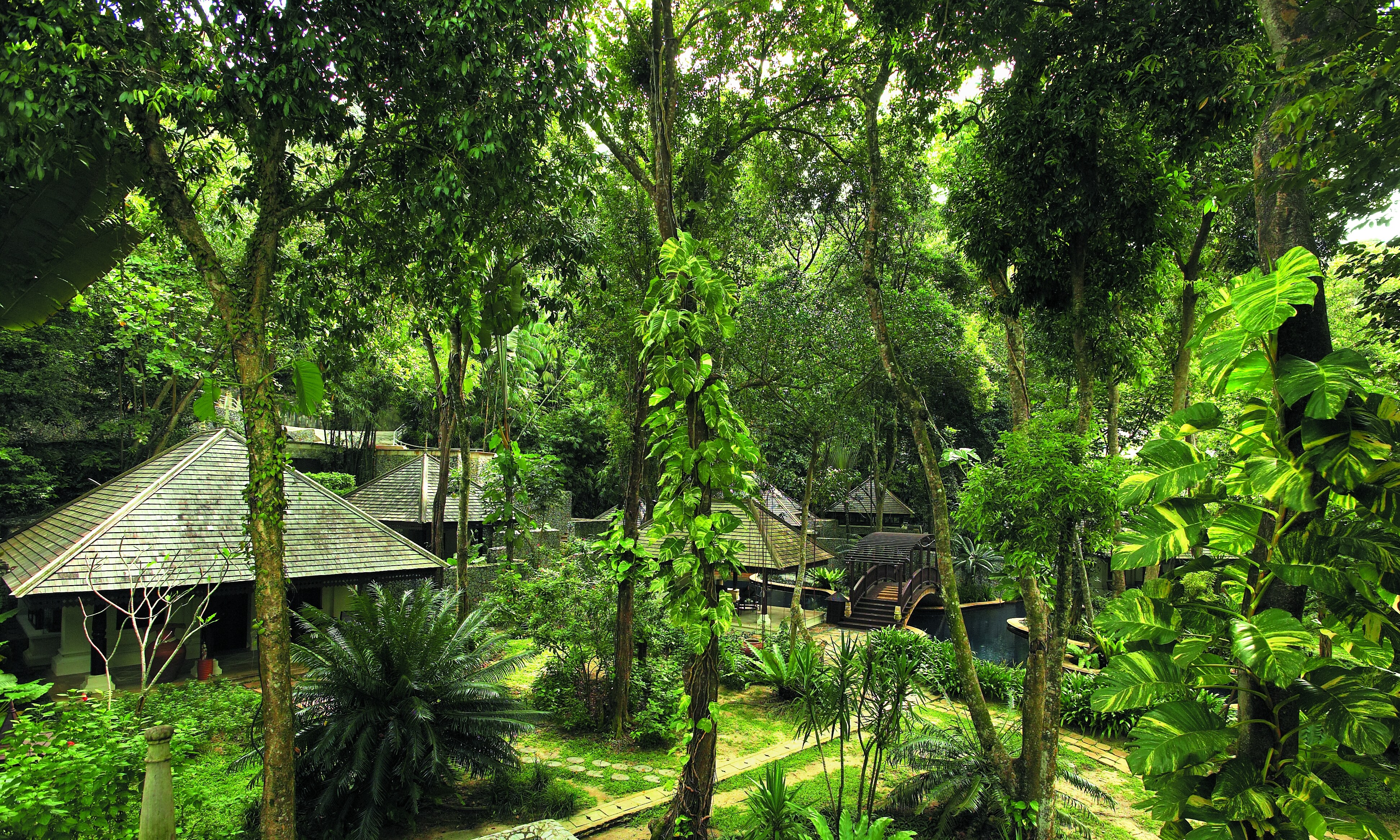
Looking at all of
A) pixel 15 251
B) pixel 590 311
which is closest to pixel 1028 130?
pixel 590 311

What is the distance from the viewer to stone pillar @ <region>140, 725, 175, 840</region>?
332cm

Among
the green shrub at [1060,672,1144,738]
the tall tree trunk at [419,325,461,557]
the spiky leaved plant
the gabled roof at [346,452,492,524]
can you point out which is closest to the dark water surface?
the green shrub at [1060,672,1144,738]

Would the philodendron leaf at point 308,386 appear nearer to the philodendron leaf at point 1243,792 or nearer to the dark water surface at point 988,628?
the philodendron leaf at point 1243,792

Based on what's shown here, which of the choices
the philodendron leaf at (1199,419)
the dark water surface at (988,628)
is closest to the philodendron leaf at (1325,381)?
the philodendron leaf at (1199,419)

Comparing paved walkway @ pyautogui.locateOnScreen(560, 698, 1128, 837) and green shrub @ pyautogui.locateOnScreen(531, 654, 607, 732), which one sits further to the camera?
green shrub @ pyautogui.locateOnScreen(531, 654, 607, 732)

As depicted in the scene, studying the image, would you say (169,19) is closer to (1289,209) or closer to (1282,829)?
(1289,209)

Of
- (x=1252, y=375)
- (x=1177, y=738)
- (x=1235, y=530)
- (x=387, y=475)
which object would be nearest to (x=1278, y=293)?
(x=1252, y=375)

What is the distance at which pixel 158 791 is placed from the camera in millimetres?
3344

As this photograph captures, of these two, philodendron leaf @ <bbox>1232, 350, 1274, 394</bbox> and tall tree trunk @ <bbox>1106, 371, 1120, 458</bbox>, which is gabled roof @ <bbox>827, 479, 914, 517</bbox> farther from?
philodendron leaf @ <bbox>1232, 350, 1274, 394</bbox>

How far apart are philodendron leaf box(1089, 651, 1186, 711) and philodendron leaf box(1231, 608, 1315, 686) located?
244 millimetres

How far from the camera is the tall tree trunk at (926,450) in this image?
20.0 feet

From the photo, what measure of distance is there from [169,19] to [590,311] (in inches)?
221

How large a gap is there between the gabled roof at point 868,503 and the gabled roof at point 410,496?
1420cm

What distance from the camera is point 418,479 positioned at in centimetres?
1675
